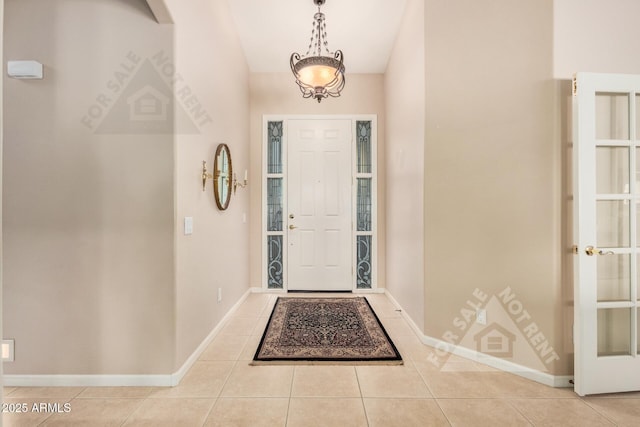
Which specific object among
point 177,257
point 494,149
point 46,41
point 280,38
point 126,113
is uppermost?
point 280,38

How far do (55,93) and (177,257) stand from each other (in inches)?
51.3

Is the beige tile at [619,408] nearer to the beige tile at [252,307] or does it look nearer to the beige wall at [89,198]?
the beige wall at [89,198]

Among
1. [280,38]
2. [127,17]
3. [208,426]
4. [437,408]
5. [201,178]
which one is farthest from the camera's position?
[280,38]

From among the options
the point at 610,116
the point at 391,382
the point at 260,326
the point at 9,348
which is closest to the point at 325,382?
the point at 391,382

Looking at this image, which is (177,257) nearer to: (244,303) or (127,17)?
(127,17)

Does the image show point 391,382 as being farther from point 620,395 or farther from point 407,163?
point 407,163

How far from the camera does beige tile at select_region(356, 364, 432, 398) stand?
2168mm

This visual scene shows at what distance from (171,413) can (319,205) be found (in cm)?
308

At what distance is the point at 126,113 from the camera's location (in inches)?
87.3

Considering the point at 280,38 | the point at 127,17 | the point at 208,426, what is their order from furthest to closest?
the point at 280,38, the point at 127,17, the point at 208,426

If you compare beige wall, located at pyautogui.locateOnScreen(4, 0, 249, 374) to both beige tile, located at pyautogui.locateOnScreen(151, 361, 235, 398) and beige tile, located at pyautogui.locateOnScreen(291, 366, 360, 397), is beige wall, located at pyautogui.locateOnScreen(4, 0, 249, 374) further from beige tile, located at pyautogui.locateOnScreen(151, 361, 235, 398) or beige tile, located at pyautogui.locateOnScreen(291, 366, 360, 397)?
beige tile, located at pyautogui.locateOnScreen(291, 366, 360, 397)

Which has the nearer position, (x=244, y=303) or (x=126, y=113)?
(x=126, y=113)

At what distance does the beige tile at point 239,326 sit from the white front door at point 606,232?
2.51 m

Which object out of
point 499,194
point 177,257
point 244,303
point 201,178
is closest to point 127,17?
point 201,178
